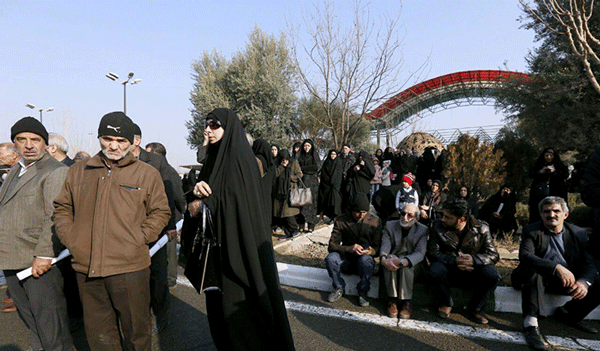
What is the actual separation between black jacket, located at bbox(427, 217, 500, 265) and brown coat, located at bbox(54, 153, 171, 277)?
3.02 meters

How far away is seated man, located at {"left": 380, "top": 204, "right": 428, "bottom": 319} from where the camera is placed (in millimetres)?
3912

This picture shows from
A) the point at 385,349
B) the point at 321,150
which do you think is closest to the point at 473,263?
the point at 385,349

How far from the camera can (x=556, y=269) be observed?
3.38 meters

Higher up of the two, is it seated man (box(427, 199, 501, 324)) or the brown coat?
the brown coat

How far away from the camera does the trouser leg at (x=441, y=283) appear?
3846mm

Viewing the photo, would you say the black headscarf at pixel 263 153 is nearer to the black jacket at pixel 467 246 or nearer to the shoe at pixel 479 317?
the black jacket at pixel 467 246

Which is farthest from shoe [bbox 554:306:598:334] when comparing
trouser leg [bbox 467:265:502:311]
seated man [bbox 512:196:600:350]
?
trouser leg [bbox 467:265:502:311]

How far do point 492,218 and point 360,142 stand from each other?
77.4 feet

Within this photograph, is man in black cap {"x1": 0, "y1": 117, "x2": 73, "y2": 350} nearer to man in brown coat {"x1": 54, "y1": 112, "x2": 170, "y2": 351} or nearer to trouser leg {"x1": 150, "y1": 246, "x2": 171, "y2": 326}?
man in brown coat {"x1": 54, "y1": 112, "x2": 170, "y2": 351}

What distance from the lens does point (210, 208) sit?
244 cm

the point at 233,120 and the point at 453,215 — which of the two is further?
the point at 453,215

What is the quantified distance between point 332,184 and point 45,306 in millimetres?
6425

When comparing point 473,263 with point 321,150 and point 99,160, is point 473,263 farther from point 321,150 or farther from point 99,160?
point 321,150

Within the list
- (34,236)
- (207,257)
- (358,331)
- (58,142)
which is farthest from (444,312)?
(58,142)
